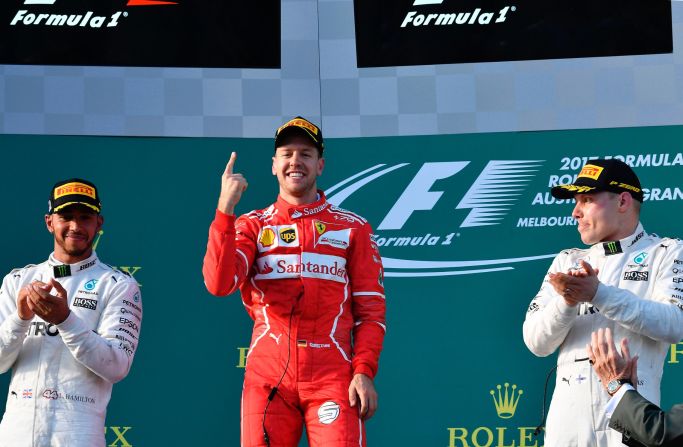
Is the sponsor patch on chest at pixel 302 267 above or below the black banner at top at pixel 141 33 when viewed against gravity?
below

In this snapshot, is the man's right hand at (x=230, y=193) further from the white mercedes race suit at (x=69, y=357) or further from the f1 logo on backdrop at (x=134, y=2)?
the f1 logo on backdrop at (x=134, y=2)

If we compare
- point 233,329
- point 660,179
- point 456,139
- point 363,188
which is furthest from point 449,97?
point 233,329

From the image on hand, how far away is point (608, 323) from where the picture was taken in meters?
3.77

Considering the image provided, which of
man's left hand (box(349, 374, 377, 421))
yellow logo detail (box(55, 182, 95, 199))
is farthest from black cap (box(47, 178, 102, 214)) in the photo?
man's left hand (box(349, 374, 377, 421))

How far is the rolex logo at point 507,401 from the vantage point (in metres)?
5.07

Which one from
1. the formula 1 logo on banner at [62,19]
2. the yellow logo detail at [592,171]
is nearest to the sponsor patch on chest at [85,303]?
the yellow logo detail at [592,171]

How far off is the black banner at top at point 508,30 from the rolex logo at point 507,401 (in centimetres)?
152

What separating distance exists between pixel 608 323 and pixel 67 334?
1.75 m

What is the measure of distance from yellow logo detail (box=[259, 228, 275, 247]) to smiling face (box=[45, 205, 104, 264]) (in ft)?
2.06

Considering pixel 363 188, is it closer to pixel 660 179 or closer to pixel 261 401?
pixel 660 179

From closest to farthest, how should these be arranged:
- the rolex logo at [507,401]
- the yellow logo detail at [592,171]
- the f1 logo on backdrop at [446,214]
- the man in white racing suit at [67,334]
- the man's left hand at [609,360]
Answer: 1. the man's left hand at [609,360]
2. the man in white racing suit at [67,334]
3. the yellow logo detail at [592,171]
4. the rolex logo at [507,401]
5. the f1 logo on backdrop at [446,214]

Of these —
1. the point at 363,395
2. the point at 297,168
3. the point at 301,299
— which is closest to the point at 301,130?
the point at 297,168

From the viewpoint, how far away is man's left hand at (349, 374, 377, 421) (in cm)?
358

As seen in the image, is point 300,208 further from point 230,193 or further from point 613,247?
point 613,247
